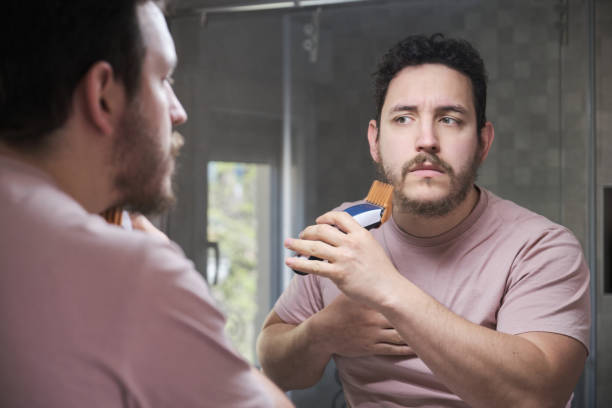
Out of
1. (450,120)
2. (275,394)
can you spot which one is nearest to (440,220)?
(450,120)

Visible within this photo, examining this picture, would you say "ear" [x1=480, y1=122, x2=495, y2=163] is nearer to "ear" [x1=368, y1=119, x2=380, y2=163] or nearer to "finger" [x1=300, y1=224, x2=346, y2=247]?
"ear" [x1=368, y1=119, x2=380, y2=163]

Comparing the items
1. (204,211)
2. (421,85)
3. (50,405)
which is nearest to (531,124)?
(421,85)

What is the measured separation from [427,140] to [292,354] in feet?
1.54

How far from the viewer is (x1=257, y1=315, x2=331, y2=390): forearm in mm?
1066

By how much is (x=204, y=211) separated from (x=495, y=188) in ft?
2.98

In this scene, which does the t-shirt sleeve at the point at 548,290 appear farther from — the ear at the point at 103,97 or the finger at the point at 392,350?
the ear at the point at 103,97

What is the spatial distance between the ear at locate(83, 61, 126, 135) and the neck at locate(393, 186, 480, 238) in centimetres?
63

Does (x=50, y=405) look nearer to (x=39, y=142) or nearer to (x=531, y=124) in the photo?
(x=39, y=142)

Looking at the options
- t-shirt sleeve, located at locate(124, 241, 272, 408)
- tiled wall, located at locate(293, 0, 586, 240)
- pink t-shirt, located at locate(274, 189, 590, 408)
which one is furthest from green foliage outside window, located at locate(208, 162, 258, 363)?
t-shirt sleeve, located at locate(124, 241, 272, 408)

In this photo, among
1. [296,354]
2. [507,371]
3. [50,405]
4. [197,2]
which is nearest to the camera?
[50,405]

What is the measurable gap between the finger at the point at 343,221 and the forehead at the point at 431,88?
28 centimetres

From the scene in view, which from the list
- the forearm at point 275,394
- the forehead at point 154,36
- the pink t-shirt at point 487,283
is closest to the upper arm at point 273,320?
the pink t-shirt at point 487,283

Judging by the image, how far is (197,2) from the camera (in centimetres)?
185

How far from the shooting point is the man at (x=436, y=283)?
84 cm
